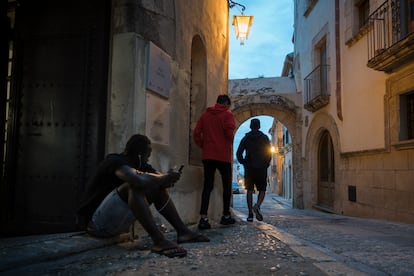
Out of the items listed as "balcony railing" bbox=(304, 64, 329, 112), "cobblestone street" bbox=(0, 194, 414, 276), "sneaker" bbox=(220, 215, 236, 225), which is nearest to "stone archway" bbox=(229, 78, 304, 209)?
"balcony railing" bbox=(304, 64, 329, 112)

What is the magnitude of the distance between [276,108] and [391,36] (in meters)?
8.29

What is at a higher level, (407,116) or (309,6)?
(309,6)

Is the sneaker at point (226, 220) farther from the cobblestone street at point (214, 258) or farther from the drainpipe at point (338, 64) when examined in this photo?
the drainpipe at point (338, 64)

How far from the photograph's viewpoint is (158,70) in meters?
4.55

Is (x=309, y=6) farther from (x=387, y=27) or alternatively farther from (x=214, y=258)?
(x=214, y=258)

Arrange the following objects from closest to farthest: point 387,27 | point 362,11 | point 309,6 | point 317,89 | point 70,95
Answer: point 70,95 → point 387,27 → point 362,11 → point 317,89 → point 309,6

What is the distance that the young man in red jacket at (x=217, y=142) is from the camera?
5.29 m

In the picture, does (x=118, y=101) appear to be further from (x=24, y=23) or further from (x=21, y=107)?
(x=24, y=23)

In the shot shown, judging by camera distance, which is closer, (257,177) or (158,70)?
(158,70)

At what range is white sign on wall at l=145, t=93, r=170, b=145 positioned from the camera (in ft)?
14.4

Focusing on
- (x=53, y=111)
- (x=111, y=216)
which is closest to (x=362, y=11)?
(x=53, y=111)

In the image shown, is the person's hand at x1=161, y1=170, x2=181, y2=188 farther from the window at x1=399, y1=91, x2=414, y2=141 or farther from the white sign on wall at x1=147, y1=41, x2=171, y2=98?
the window at x1=399, y1=91, x2=414, y2=141

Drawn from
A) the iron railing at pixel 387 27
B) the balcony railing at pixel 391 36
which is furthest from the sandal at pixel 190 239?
the iron railing at pixel 387 27

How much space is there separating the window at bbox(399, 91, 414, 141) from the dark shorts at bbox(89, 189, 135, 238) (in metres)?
6.76
